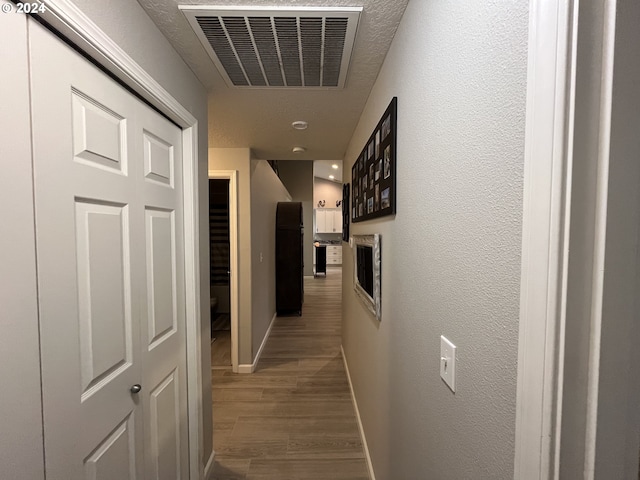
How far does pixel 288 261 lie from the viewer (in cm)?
482

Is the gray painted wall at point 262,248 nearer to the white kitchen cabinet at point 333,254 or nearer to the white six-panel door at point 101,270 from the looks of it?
the white six-panel door at point 101,270

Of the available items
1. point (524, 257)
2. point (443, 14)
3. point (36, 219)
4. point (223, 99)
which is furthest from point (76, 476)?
point (223, 99)

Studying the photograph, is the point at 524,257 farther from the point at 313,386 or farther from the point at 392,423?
the point at 313,386

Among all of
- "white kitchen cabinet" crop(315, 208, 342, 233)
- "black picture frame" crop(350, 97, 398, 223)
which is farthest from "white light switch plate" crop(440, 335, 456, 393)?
"white kitchen cabinet" crop(315, 208, 342, 233)

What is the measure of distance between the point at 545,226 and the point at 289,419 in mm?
2353

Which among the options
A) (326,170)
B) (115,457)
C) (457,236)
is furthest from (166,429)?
(326,170)

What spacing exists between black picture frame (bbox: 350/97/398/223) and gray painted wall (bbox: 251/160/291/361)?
1.58 m

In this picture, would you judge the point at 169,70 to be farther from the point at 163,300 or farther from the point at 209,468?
the point at 209,468

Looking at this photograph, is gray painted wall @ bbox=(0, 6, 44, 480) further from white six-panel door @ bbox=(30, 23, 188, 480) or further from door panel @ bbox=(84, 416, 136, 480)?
door panel @ bbox=(84, 416, 136, 480)

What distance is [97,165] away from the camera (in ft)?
2.86

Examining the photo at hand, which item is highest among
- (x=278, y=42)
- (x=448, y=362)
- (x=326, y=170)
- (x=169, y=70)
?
(x=326, y=170)

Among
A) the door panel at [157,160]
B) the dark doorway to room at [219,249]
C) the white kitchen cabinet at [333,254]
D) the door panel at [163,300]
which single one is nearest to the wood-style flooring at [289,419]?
the door panel at [163,300]

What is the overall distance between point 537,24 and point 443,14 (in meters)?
0.46

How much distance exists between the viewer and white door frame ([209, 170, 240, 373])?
2775 mm
